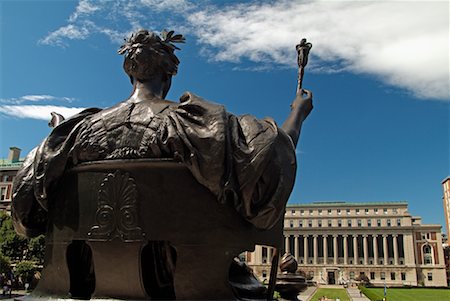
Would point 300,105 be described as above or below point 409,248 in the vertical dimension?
below

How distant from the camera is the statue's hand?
4754 mm

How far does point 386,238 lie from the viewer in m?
90.1

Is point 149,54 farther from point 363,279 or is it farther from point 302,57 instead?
point 363,279

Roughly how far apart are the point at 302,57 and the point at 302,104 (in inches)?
23.9

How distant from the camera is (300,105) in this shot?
15.6 feet

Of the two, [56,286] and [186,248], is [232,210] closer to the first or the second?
[186,248]

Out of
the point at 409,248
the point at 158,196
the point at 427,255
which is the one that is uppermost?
the point at 409,248

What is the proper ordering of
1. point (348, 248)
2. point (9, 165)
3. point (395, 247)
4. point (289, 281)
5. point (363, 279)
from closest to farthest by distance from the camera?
point (289, 281), point (9, 165), point (363, 279), point (395, 247), point (348, 248)

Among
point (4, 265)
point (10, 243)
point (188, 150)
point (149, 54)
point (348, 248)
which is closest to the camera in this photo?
point (188, 150)

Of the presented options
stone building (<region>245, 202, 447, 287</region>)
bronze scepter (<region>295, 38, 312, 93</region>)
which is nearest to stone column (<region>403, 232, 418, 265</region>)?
stone building (<region>245, 202, 447, 287</region>)

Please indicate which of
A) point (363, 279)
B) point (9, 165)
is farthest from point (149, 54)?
point (363, 279)

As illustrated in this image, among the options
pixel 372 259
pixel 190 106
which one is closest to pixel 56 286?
pixel 190 106

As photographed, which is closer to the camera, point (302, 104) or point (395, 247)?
point (302, 104)

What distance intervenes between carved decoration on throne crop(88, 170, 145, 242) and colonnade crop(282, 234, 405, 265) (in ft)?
294
